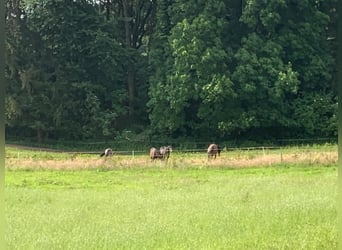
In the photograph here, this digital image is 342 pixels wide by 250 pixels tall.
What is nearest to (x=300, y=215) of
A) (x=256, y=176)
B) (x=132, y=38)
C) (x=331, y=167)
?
(x=256, y=176)

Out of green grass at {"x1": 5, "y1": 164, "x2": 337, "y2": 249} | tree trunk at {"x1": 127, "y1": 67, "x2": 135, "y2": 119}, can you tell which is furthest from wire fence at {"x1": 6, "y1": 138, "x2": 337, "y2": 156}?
green grass at {"x1": 5, "y1": 164, "x2": 337, "y2": 249}

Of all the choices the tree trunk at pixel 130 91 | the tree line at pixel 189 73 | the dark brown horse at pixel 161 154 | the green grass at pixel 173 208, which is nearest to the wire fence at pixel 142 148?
the tree line at pixel 189 73

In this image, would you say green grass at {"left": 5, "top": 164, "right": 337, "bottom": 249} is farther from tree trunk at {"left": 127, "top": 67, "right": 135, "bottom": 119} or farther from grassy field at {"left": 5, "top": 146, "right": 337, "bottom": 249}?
tree trunk at {"left": 127, "top": 67, "right": 135, "bottom": 119}

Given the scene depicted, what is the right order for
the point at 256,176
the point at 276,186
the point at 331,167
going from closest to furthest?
the point at 276,186, the point at 256,176, the point at 331,167

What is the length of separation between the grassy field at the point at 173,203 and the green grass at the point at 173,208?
0.02 metres

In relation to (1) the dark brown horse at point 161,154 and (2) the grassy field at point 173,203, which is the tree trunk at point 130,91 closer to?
(1) the dark brown horse at point 161,154

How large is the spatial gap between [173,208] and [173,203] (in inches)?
26.8

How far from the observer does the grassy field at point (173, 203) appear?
672cm

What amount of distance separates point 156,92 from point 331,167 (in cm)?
1170

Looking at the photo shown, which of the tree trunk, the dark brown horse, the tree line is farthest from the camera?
the tree trunk

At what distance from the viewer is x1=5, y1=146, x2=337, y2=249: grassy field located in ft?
22.0

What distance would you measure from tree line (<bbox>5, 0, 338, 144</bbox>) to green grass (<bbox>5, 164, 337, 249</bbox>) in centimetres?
839

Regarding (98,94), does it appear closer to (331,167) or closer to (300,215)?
(331,167)

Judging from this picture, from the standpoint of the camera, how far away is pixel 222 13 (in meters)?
25.9
